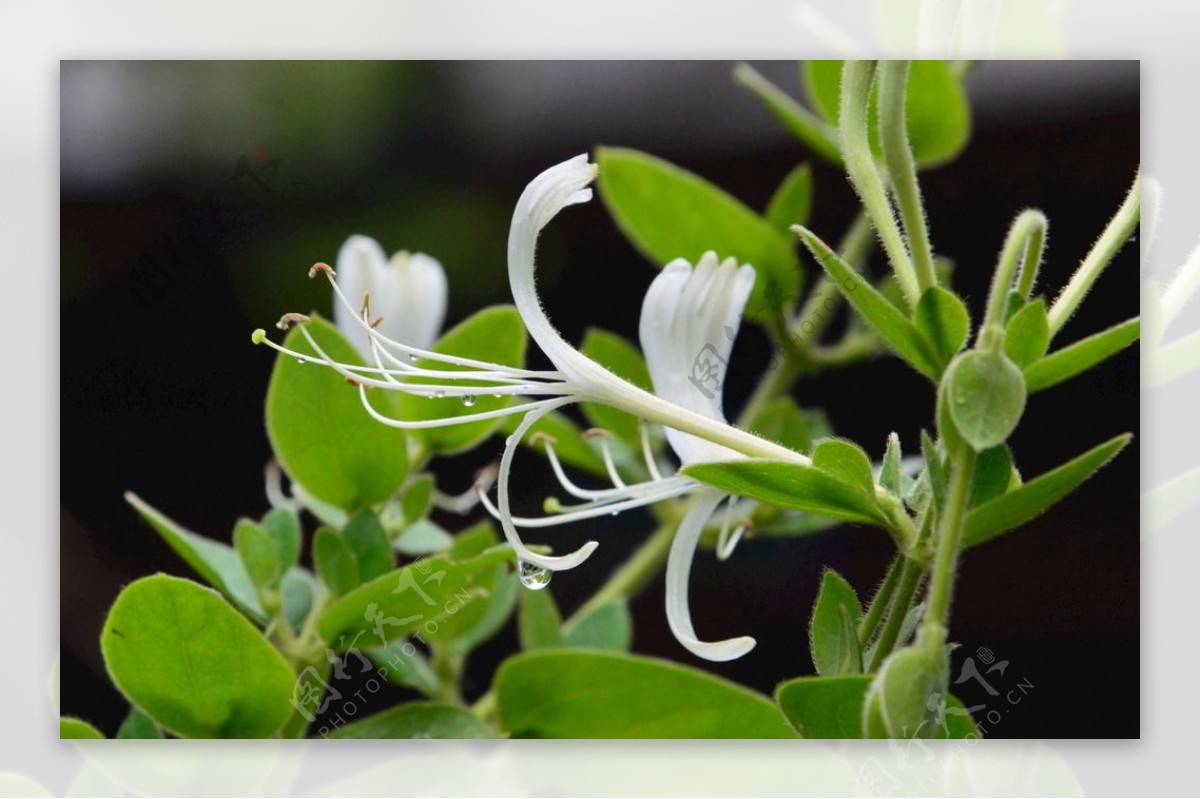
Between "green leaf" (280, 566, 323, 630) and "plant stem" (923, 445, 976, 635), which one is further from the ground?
"plant stem" (923, 445, 976, 635)

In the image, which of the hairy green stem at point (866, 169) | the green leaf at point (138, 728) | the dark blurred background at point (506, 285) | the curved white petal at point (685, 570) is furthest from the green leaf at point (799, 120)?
the green leaf at point (138, 728)

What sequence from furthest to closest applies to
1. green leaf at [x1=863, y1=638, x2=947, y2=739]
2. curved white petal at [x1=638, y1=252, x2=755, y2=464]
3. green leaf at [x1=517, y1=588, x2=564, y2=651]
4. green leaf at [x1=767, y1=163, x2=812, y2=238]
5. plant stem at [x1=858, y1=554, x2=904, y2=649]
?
green leaf at [x1=767, y1=163, x2=812, y2=238] → green leaf at [x1=517, y1=588, x2=564, y2=651] → curved white petal at [x1=638, y1=252, x2=755, y2=464] → plant stem at [x1=858, y1=554, x2=904, y2=649] → green leaf at [x1=863, y1=638, x2=947, y2=739]

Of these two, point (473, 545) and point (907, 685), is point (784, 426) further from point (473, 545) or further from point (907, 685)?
point (907, 685)

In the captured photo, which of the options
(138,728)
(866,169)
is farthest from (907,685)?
(138,728)

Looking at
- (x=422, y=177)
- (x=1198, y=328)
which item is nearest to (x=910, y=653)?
(x=1198, y=328)

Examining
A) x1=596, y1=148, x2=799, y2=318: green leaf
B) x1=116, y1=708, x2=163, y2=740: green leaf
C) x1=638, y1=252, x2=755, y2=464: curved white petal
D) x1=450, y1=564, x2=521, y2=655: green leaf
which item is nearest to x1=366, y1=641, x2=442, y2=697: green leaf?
x1=450, y1=564, x2=521, y2=655: green leaf

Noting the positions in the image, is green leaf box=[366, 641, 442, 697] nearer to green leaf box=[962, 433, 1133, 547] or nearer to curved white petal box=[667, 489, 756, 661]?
curved white petal box=[667, 489, 756, 661]
